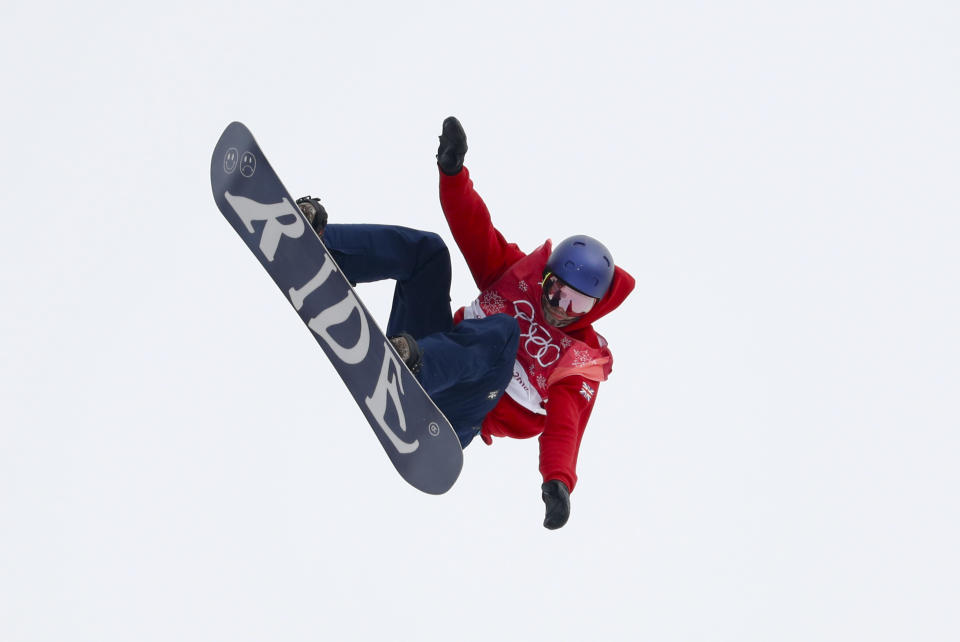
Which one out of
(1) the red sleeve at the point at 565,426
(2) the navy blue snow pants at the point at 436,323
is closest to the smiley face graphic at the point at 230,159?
(2) the navy blue snow pants at the point at 436,323

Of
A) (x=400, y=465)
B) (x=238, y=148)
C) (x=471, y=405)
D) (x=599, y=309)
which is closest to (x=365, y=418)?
(x=400, y=465)

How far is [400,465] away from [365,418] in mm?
196

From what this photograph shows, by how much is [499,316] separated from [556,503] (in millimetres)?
723

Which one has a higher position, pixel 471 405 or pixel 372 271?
pixel 372 271

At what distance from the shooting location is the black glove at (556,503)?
12.2 ft

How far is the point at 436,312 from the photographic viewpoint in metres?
4.01

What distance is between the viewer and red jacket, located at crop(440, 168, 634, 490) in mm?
3885

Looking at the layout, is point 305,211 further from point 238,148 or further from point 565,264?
point 565,264

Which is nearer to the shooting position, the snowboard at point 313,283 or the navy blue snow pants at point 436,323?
the snowboard at point 313,283

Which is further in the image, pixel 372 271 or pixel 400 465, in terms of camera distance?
pixel 372 271

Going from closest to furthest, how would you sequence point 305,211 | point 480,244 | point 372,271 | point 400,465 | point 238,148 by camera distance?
point 238,148
point 400,465
point 305,211
point 372,271
point 480,244

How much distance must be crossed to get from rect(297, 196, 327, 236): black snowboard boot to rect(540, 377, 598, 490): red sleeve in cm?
114

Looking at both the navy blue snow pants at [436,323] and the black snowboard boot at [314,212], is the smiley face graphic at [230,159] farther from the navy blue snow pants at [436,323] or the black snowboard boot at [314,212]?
the navy blue snow pants at [436,323]

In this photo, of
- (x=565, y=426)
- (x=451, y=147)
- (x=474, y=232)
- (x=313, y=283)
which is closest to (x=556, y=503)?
(x=565, y=426)
